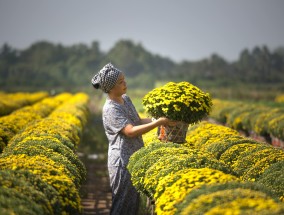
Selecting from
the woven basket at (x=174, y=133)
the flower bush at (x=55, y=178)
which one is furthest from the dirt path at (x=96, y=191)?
the flower bush at (x=55, y=178)

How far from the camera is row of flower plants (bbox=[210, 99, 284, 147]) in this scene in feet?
48.8

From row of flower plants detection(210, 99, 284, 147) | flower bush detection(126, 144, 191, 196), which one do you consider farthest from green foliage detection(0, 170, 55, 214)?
row of flower plants detection(210, 99, 284, 147)

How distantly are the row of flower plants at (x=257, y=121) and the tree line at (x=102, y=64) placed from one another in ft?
224

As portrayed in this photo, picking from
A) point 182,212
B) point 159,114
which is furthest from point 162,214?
point 159,114

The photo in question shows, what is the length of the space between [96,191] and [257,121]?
7.85 metres

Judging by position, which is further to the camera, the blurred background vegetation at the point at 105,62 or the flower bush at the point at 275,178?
the blurred background vegetation at the point at 105,62

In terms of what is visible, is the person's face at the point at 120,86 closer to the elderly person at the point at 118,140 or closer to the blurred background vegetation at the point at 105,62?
the elderly person at the point at 118,140

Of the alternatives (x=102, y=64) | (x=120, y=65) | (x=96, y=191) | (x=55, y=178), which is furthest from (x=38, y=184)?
(x=120, y=65)

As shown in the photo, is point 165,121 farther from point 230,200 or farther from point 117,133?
point 230,200

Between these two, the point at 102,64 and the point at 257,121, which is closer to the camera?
the point at 257,121

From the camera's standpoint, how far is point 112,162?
5.60m

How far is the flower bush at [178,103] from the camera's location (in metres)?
6.14

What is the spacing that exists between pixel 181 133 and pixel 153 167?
127cm

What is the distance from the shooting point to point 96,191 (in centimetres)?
1135
